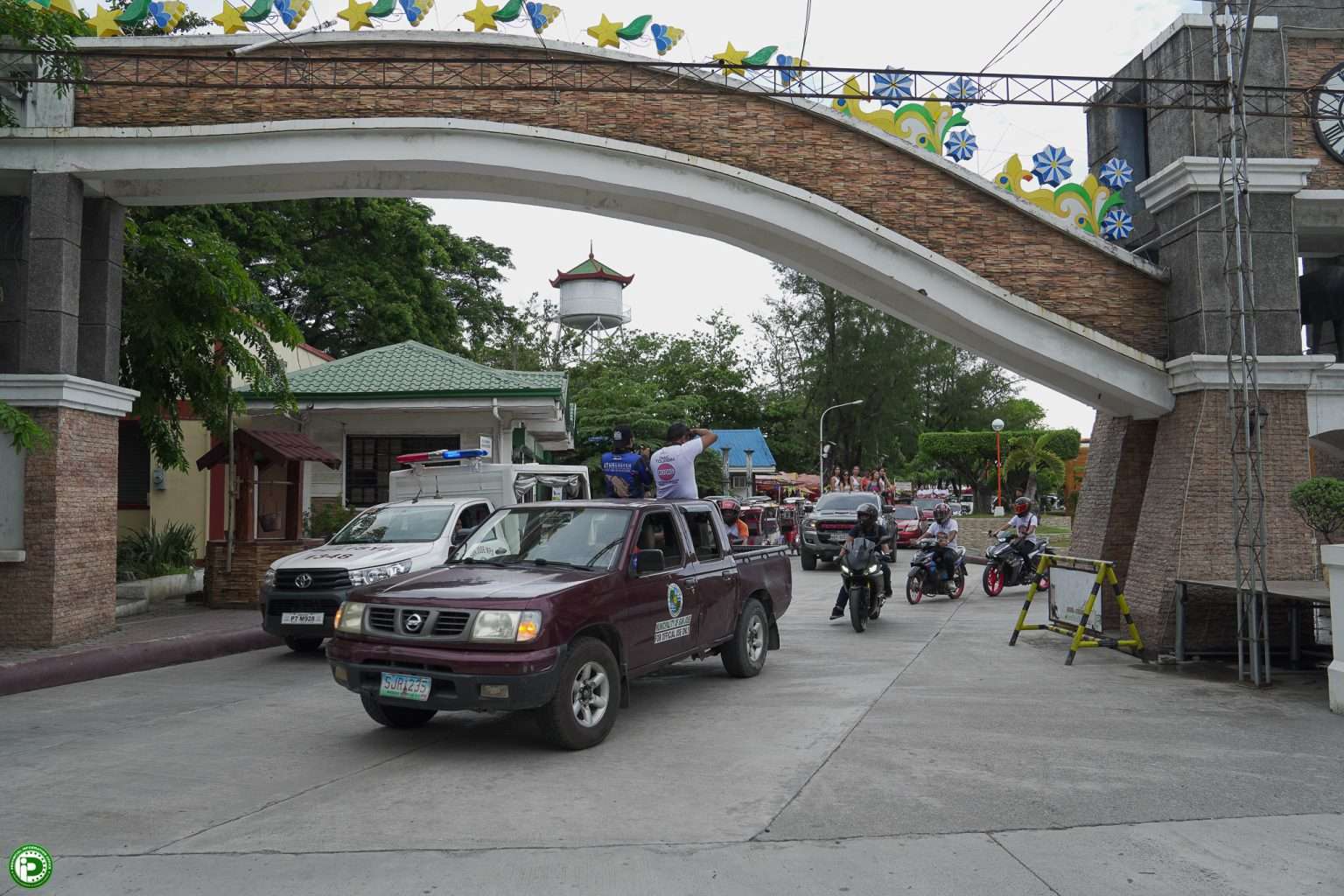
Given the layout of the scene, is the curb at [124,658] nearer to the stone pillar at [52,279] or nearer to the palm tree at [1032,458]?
the stone pillar at [52,279]

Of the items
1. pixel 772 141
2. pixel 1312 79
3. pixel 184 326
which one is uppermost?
pixel 1312 79

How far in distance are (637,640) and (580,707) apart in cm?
83

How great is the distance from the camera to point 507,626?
21.5 ft

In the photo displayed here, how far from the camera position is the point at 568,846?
16.4ft

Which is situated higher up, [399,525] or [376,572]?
[399,525]

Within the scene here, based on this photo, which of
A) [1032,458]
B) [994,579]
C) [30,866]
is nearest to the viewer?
[30,866]

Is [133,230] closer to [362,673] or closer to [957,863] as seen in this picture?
[362,673]

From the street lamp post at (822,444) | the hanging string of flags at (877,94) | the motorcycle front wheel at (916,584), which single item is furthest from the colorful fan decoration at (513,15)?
the street lamp post at (822,444)

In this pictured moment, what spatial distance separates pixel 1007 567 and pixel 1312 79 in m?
8.82

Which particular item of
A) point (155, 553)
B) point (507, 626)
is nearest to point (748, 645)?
point (507, 626)

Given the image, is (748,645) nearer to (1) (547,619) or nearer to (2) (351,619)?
(1) (547,619)

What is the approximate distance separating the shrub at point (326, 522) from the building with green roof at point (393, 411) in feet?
5.74

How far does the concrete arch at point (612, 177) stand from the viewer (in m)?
12.0

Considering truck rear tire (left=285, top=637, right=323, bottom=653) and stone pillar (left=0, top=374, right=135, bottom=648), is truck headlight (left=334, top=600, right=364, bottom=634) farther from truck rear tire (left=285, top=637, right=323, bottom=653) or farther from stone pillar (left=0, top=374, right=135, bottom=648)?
stone pillar (left=0, top=374, right=135, bottom=648)
